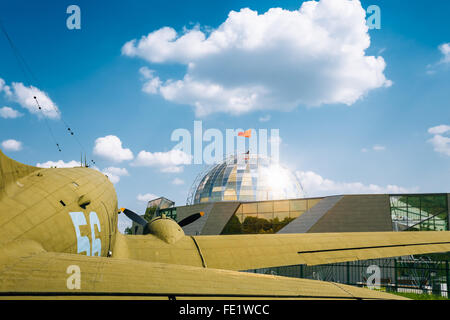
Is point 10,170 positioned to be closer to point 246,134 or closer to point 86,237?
point 86,237

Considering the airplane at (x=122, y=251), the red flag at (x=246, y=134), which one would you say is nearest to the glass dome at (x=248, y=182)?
the red flag at (x=246, y=134)

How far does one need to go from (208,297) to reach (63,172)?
Result: 313 inches

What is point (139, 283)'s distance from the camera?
13.3 ft

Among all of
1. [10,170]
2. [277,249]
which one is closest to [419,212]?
[277,249]

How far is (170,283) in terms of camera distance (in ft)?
13.5

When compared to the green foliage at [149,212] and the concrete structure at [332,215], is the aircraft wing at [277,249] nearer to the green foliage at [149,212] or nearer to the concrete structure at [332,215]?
the concrete structure at [332,215]

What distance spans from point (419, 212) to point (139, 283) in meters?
32.9

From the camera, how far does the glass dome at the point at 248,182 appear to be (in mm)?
45062

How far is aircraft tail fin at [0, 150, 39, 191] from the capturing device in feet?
22.1

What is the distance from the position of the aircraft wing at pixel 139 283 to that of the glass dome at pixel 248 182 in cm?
4010

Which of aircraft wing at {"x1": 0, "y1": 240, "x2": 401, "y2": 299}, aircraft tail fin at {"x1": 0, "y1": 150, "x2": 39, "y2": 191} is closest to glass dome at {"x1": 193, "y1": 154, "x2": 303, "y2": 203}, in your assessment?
aircraft tail fin at {"x1": 0, "y1": 150, "x2": 39, "y2": 191}

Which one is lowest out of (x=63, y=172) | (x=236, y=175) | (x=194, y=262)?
(x=194, y=262)
